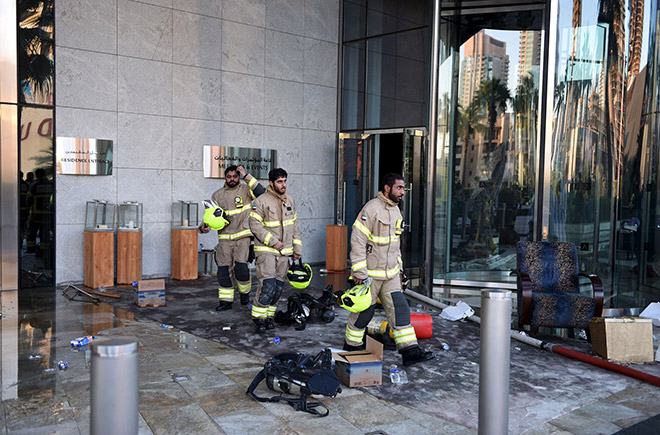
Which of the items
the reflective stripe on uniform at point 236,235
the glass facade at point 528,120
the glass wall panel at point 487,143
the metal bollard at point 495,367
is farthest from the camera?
the glass wall panel at point 487,143

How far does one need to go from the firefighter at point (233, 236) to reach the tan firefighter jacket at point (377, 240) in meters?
2.48

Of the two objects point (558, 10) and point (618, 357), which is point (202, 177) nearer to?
point (558, 10)

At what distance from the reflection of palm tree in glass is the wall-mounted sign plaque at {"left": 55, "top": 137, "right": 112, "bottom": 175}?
71 centimetres

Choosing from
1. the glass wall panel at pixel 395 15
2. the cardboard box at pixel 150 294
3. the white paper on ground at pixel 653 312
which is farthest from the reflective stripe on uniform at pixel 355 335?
the glass wall panel at pixel 395 15

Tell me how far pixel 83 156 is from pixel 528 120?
291 inches

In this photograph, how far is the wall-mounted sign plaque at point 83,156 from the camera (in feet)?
31.1

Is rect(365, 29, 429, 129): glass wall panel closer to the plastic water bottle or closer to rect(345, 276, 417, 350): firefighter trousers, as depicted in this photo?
rect(345, 276, 417, 350): firefighter trousers

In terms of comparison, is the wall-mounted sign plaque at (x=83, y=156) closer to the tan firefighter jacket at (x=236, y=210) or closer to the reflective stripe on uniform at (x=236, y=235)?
the tan firefighter jacket at (x=236, y=210)

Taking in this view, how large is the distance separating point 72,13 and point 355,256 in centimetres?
672

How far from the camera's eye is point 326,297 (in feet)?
24.8

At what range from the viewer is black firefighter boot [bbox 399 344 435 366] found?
564 cm

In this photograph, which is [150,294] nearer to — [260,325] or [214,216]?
[214,216]

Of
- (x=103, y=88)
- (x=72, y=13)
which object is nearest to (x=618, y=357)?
(x=103, y=88)

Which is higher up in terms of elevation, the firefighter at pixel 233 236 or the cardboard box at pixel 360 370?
the firefighter at pixel 233 236
